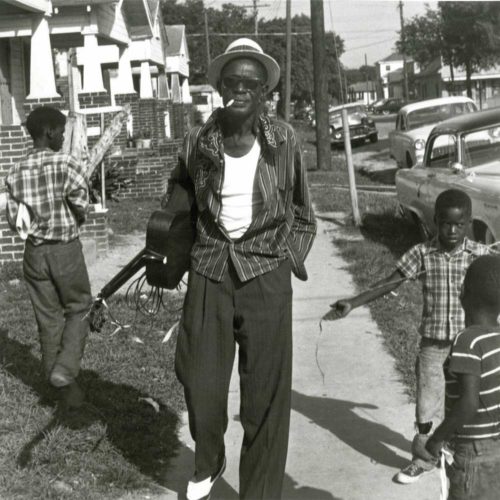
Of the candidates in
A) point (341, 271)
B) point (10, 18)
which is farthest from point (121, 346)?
point (10, 18)

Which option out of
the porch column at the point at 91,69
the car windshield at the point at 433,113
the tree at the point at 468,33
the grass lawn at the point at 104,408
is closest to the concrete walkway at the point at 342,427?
the grass lawn at the point at 104,408

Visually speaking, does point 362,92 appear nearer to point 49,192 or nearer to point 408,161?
point 408,161

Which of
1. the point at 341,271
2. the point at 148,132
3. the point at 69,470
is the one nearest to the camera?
the point at 69,470

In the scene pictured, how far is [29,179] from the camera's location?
5.47 metres

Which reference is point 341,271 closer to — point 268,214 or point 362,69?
point 268,214

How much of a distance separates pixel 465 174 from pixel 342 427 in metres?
4.54

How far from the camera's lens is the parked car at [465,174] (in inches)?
329

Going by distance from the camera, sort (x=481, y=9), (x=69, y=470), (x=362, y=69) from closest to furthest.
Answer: (x=69, y=470) < (x=481, y=9) < (x=362, y=69)

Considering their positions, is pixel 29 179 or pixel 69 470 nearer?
pixel 69 470

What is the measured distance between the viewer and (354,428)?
5.44 m

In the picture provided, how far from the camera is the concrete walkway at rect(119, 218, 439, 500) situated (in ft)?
15.1

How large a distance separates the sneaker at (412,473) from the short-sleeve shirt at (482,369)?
152cm

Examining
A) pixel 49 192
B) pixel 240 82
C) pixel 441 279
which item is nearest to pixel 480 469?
pixel 441 279

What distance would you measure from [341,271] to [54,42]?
412 inches
